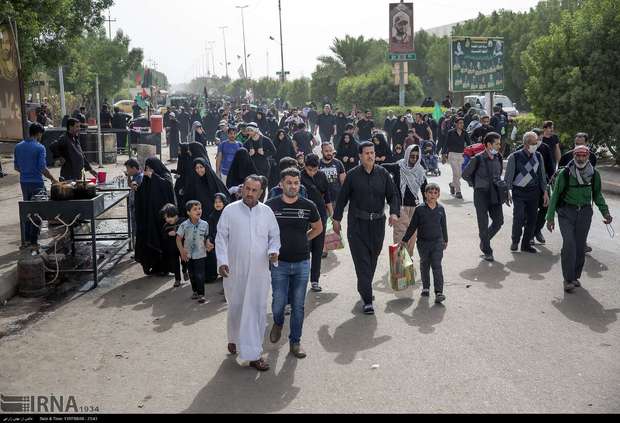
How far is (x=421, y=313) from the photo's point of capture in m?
8.23

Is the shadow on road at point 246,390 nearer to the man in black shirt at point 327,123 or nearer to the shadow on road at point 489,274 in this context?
the shadow on road at point 489,274

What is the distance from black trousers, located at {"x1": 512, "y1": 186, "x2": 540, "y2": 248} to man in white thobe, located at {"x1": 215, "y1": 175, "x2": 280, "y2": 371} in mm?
5439

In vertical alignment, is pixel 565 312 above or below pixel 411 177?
below

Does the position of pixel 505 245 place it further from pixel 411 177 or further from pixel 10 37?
pixel 10 37

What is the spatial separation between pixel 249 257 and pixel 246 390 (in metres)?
1.09

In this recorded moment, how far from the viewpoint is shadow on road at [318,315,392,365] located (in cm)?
696

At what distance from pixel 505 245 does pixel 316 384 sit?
625 centimetres

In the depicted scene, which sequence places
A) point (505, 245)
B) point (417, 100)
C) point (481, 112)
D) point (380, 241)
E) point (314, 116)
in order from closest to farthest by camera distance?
point (380, 241), point (505, 245), point (481, 112), point (314, 116), point (417, 100)

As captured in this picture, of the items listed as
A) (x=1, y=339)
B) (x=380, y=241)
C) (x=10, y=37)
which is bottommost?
(x=1, y=339)

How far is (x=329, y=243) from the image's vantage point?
1020cm

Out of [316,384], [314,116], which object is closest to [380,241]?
[316,384]

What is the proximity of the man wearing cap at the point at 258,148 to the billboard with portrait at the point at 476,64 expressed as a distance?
1536 cm

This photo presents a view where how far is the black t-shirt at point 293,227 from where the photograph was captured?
6.90 metres

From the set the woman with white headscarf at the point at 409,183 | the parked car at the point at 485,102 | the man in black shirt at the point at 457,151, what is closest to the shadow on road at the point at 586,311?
the woman with white headscarf at the point at 409,183
